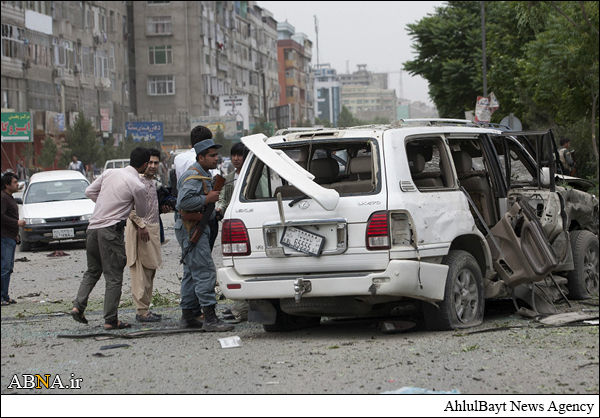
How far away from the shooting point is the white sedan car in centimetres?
1994

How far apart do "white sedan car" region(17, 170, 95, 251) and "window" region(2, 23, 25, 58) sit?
3492 centimetres

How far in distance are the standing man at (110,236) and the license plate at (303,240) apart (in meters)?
2.18

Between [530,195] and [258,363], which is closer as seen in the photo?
[258,363]

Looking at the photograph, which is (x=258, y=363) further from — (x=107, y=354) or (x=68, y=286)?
(x=68, y=286)

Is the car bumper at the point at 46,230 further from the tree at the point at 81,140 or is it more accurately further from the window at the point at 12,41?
the tree at the point at 81,140

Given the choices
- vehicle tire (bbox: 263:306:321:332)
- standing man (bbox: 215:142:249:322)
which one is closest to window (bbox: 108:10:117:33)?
standing man (bbox: 215:142:249:322)

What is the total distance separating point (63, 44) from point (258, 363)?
200 ft

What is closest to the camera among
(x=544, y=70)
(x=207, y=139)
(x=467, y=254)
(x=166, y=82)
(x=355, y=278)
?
(x=355, y=278)

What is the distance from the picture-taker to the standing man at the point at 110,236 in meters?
9.23

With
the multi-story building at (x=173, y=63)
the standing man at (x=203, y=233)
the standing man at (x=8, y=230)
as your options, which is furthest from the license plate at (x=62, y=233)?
the multi-story building at (x=173, y=63)

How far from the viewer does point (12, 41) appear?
55750 millimetres

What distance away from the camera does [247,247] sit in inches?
316

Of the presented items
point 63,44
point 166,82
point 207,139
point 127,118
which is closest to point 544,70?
point 207,139

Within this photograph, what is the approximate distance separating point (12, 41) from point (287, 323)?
51.0 meters
